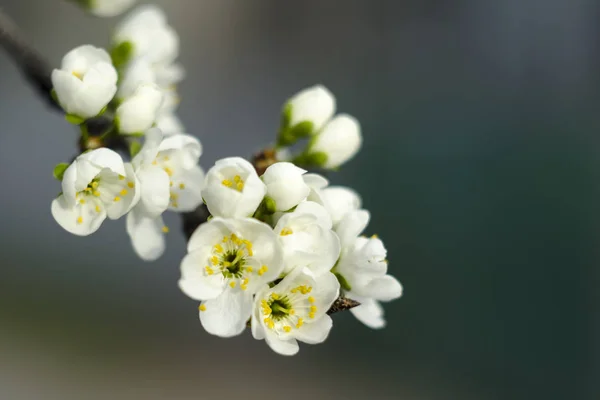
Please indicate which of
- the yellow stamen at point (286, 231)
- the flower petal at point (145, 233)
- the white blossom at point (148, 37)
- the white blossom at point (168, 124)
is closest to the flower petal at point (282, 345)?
the yellow stamen at point (286, 231)

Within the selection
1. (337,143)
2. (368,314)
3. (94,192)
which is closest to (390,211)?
(337,143)

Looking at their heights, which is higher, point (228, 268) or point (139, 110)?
point (139, 110)

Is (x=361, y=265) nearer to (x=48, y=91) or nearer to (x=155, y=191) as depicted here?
(x=155, y=191)

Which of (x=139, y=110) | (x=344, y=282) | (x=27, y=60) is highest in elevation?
(x=27, y=60)

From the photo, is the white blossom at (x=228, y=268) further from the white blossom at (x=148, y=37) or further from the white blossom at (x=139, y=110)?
the white blossom at (x=148, y=37)

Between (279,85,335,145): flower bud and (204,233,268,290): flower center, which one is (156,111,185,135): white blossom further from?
(204,233,268,290): flower center

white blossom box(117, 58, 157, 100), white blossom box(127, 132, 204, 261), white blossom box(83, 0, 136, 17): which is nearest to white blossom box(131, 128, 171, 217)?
white blossom box(127, 132, 204, 261)
